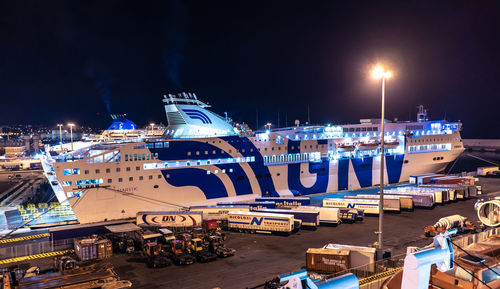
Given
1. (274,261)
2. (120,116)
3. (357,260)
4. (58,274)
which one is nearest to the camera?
(58,274)

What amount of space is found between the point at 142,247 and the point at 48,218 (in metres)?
13.1

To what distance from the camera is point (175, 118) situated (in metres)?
29.8

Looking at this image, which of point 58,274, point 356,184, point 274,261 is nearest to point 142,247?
point 58,274

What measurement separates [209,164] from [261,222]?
776 cm

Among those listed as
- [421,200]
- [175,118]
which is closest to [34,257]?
[175,118]

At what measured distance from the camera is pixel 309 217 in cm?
2391

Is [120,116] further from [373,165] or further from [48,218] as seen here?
[373,165]

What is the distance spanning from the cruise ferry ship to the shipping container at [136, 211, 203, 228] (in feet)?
7.28

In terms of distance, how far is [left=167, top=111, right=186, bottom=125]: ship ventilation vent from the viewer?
2928cm

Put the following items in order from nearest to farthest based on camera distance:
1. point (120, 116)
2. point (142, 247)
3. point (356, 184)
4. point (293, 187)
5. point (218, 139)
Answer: point (142, 247) < point (218, 139) < point (293, 187) < point (356, 184) < point (120, 116)

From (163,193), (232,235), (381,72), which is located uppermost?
(381,72)

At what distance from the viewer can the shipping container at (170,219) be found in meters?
24.0

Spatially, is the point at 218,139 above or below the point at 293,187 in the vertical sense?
above

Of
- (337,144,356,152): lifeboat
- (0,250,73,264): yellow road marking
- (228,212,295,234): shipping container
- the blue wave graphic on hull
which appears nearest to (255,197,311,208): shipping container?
(228,212,295,234): shipping container
